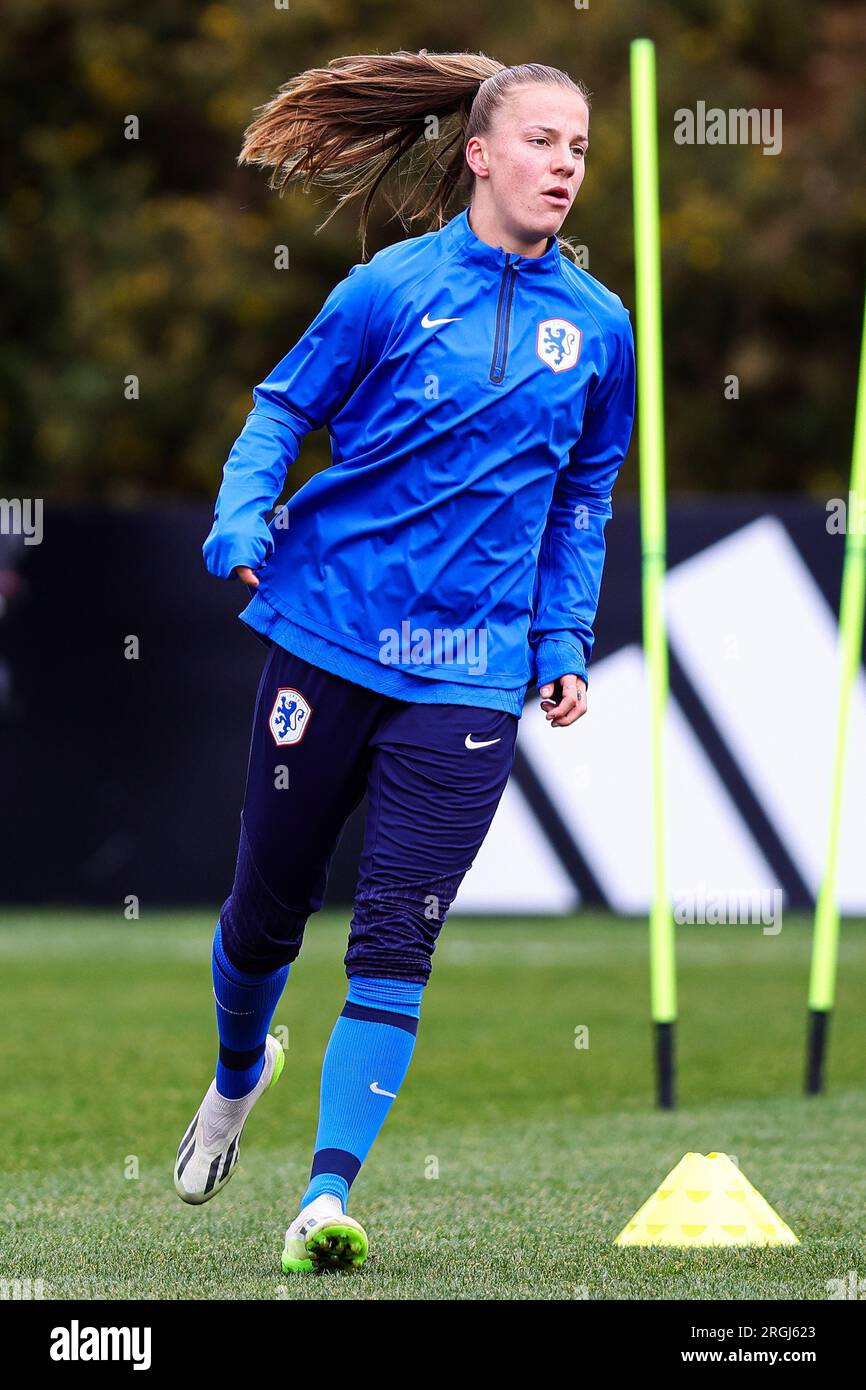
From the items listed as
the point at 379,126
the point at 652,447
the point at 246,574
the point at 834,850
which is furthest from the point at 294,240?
the point at 246,574

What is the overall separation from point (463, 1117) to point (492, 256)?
349cm

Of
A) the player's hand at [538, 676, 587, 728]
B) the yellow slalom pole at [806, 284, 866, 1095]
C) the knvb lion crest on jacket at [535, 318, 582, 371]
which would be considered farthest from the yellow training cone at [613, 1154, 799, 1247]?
the yellow slalom pole at [806, 284, 866, 1095]

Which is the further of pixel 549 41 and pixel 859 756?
pixel 549 41

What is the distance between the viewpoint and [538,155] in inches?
162

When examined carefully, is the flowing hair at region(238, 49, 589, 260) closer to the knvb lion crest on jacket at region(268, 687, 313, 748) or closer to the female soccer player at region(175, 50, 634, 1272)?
the female soccer player at region(175, 50, 634, 1272)

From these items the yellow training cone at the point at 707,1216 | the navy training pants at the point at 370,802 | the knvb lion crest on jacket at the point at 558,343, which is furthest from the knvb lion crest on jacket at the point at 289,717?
the yellow training cone at the point at 707,1216

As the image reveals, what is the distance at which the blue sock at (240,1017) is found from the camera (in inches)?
176

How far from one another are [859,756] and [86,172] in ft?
48.2

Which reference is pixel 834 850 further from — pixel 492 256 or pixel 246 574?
pixel 246 574

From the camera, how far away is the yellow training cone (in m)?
4.36
